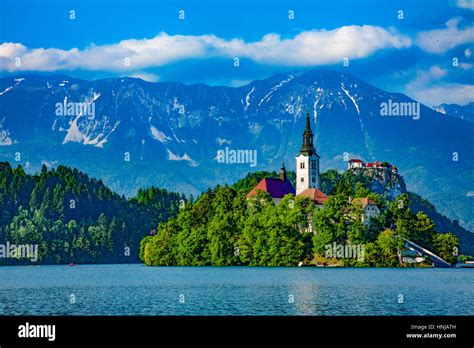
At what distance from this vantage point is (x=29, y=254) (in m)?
176

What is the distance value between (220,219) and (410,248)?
29.2 meters

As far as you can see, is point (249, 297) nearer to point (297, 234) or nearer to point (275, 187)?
point (297, 234)

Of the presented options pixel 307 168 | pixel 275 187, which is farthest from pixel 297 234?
pixel 307 168

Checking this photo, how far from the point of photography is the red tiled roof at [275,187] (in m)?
183

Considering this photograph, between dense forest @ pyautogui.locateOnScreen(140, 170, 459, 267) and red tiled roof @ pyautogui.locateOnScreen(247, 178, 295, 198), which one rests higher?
red tiled roof @ pyautogui.locateOnScreen(247, 178, 295, 198)

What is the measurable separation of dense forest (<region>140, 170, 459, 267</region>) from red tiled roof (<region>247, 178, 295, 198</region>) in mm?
32372

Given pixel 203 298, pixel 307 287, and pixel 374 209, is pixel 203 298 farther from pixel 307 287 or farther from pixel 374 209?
pixel 374 209

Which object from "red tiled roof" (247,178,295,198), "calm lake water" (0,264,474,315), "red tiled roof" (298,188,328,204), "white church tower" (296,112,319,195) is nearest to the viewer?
"calm lake water" (0,264,474,315)
